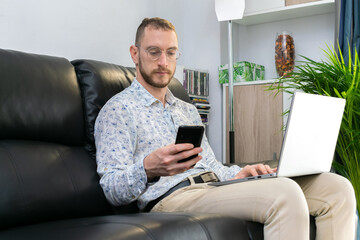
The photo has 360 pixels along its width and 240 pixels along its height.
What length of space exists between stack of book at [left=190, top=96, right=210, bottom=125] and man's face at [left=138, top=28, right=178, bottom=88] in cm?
180

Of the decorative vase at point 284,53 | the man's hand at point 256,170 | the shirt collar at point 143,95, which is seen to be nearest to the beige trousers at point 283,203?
the man's hand at point 256,170

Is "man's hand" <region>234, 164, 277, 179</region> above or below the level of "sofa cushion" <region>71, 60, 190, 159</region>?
below

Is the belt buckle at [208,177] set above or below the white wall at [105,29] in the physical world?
below

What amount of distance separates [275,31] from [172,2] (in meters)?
0.87

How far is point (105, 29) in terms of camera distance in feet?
10.5

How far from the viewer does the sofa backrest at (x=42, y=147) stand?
138cm

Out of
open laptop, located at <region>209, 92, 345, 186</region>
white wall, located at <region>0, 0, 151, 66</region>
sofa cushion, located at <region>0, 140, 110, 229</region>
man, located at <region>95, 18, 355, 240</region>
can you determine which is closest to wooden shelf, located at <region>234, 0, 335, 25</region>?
white wall, located at <region>0, 0, 151, 66</region>

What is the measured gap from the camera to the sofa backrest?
138cm

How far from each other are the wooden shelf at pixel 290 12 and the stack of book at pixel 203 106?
697 millimetres

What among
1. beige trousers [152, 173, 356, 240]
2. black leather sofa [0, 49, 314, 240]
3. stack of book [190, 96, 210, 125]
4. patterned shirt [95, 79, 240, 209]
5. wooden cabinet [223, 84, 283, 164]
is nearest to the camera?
black leather sofa [0, 49, 314, 240]

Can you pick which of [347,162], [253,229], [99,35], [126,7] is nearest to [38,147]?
[253,229]

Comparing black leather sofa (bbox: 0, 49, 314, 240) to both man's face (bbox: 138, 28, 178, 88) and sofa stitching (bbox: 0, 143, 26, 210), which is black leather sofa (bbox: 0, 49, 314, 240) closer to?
sofa stitching (bbox: 0, 143, 26, 210)

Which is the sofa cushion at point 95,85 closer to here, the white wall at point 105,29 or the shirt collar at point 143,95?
the shirt collar at point 143,95

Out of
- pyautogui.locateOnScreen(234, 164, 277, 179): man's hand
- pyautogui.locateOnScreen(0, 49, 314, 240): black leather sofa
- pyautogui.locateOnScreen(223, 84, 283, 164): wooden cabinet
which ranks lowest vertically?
pyautogui.locateOnScreen(223, 84, 283, 164): wooden cabinet
